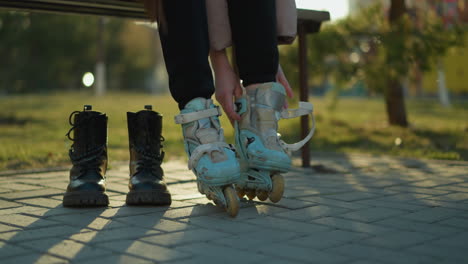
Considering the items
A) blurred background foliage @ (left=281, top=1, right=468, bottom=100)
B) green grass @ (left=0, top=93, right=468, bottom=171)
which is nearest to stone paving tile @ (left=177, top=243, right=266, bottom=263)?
green grass @ (left=0, top=93, right=468, bottom=171)

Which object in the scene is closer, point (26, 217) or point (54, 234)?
point (54, 234)

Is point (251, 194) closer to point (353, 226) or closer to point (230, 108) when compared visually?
point (230, 108)

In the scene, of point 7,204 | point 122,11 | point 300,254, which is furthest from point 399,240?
point 122,11

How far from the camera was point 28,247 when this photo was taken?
164 centimetres

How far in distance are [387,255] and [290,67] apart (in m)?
4.82

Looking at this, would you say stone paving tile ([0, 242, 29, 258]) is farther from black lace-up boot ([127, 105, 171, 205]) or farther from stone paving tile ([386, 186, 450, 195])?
stone paving tile ([386, 186, 450, 195])

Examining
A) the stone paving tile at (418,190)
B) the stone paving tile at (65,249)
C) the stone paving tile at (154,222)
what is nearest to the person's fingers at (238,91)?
the stone paving tile at (154,222)

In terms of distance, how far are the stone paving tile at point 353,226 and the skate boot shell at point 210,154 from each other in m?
0.30

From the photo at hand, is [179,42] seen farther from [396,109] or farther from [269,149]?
[396,109]

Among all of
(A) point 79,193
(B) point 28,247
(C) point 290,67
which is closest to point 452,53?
(C) point 290,67

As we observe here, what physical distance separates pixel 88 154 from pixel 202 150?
52cm

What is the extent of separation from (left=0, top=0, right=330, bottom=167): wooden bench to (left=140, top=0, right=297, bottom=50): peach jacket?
0.79 meters

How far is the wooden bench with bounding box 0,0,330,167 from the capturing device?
9.60 ft

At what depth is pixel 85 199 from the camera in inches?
86.6
